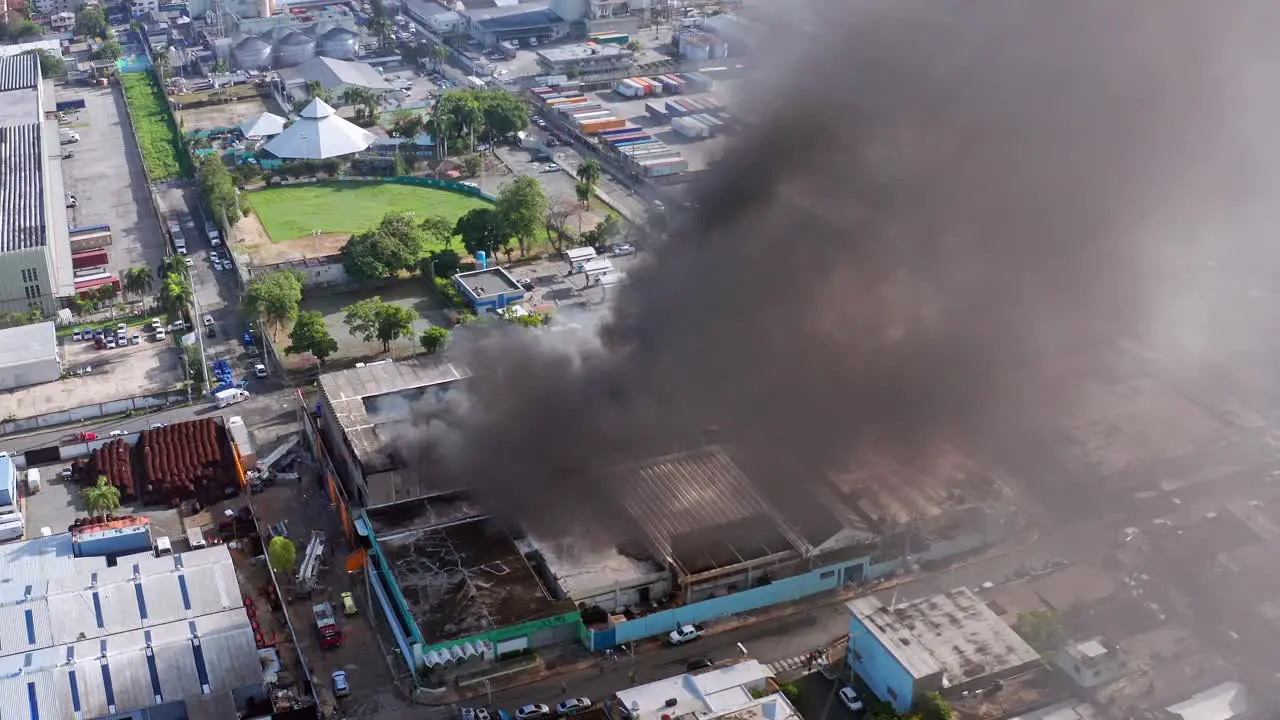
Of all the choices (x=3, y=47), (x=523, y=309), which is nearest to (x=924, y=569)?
(x=523, y=309)

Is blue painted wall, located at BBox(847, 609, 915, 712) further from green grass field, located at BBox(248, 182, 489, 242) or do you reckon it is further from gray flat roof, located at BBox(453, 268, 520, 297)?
green grass field, located at BBox(248, 182, 489, 242)

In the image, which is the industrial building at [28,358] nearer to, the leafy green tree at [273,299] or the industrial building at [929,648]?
the leafy green tree at [273,299]

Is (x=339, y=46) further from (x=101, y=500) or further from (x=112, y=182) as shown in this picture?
(x=101, y=500)

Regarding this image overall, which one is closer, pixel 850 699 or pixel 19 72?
pixel 850 699

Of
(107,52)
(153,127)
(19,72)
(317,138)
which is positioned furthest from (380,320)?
(107,52)

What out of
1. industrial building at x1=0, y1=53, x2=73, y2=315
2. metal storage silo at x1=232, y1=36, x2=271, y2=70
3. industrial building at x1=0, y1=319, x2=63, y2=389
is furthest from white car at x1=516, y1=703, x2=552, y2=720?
metal storage silo at x1=232, y1=36, x2=271, y2=70
